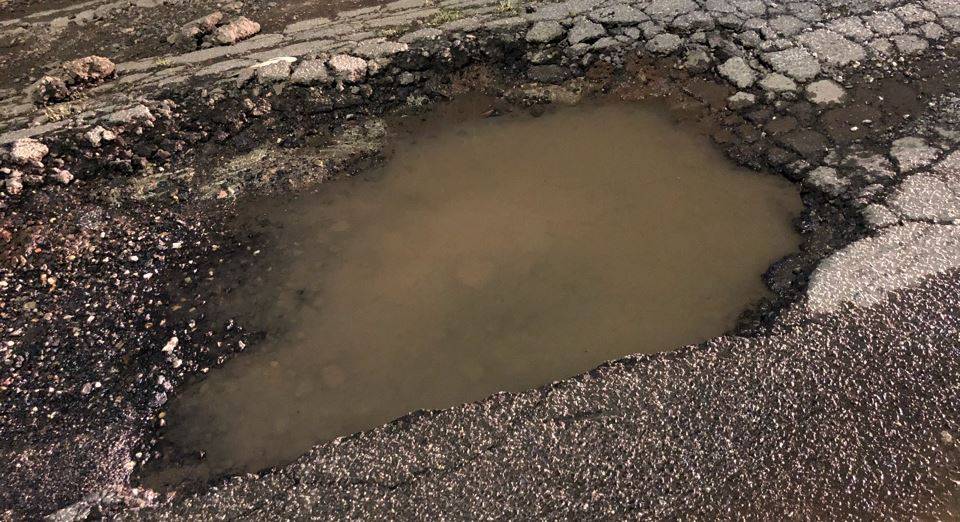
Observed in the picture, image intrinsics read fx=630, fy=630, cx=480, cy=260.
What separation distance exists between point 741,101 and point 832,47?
2.09 feet

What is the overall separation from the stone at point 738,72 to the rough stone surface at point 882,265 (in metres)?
1.17

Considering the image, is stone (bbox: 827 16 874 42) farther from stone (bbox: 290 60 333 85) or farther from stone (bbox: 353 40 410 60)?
stone (bbox: 290 60 333 85)

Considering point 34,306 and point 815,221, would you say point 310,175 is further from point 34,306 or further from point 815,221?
point 815,221

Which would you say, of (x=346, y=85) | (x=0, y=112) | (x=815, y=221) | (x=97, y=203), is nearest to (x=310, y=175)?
(x=346, y=85)

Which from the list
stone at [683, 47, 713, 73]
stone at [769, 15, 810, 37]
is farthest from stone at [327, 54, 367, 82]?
stone at [769, 15, 810, 37]

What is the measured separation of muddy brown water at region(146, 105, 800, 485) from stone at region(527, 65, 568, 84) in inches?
10.1

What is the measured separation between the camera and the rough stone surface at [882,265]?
2367mm

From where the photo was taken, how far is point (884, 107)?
3105 millimetres

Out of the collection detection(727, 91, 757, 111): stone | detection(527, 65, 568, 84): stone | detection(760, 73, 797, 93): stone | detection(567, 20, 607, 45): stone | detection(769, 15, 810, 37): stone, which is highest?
detection(567, 20, 607, 45): stone

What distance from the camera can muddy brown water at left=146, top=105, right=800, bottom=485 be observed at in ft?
7.71

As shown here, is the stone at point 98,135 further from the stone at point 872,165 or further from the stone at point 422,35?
the stone at point 872,165

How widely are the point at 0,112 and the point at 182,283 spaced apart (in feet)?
6.16

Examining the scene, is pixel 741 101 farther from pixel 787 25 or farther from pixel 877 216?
pixel 877 216

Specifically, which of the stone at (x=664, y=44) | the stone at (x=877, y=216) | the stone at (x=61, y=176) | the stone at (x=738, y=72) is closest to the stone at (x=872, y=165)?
the stone at (x=877, y=216)
